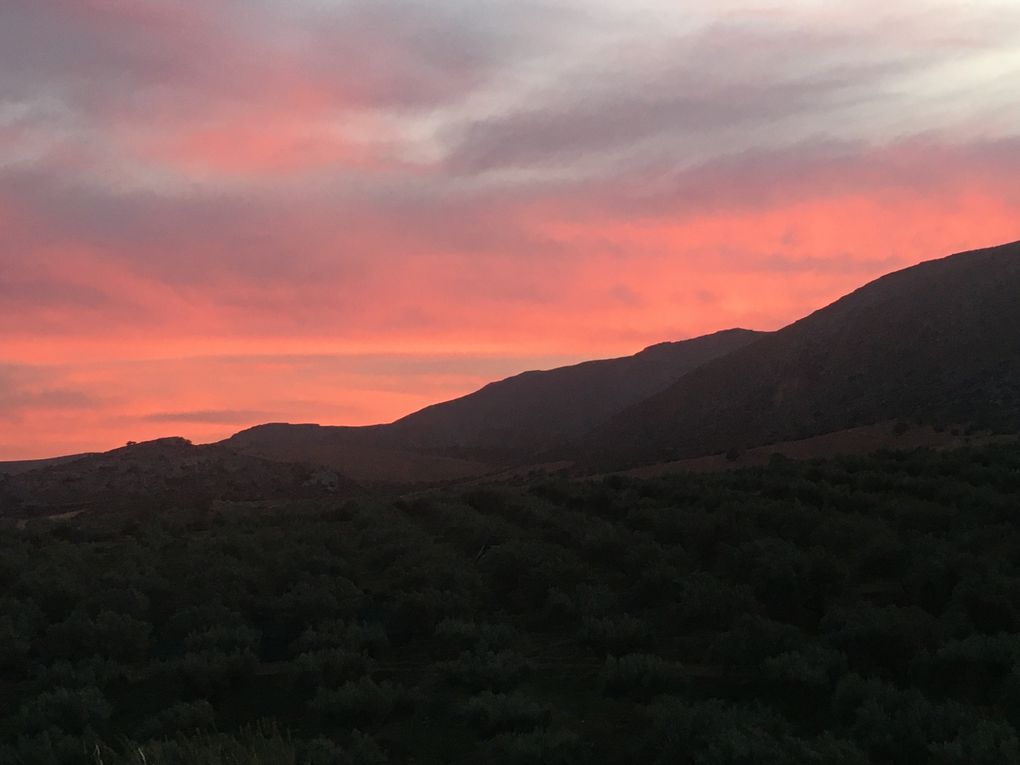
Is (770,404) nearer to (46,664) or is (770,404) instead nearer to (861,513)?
(861,513)

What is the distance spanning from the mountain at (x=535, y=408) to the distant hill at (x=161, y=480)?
6840 cm

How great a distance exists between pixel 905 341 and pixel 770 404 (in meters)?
13.0

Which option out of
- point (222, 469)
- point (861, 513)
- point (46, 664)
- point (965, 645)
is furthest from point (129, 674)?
point (222, 469)

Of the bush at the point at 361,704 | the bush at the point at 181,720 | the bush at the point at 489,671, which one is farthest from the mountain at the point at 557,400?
the bush at the point at 181,720

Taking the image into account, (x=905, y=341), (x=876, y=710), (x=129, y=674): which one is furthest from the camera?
(x=905, y=341)

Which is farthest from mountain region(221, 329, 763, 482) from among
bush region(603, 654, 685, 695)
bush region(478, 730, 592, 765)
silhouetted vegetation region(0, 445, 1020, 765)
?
bush region(478, 730, 592, 765)

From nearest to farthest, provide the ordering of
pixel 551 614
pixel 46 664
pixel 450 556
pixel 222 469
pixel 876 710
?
1. pixel 876 710
2. pixel 46 664
3. pixel 551 614
4. pixel 450 556
5. pixel 222 469

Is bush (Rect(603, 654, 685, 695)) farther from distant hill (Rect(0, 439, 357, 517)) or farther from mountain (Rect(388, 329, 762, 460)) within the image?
mountain (Rect(388, 329, 762, 460))

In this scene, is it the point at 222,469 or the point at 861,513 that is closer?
the point at 861,513

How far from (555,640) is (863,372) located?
74.7 metres

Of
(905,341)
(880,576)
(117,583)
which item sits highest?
(905,341)

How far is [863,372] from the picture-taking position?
81062mm

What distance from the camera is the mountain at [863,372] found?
66625mm

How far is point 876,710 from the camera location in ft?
26.9
